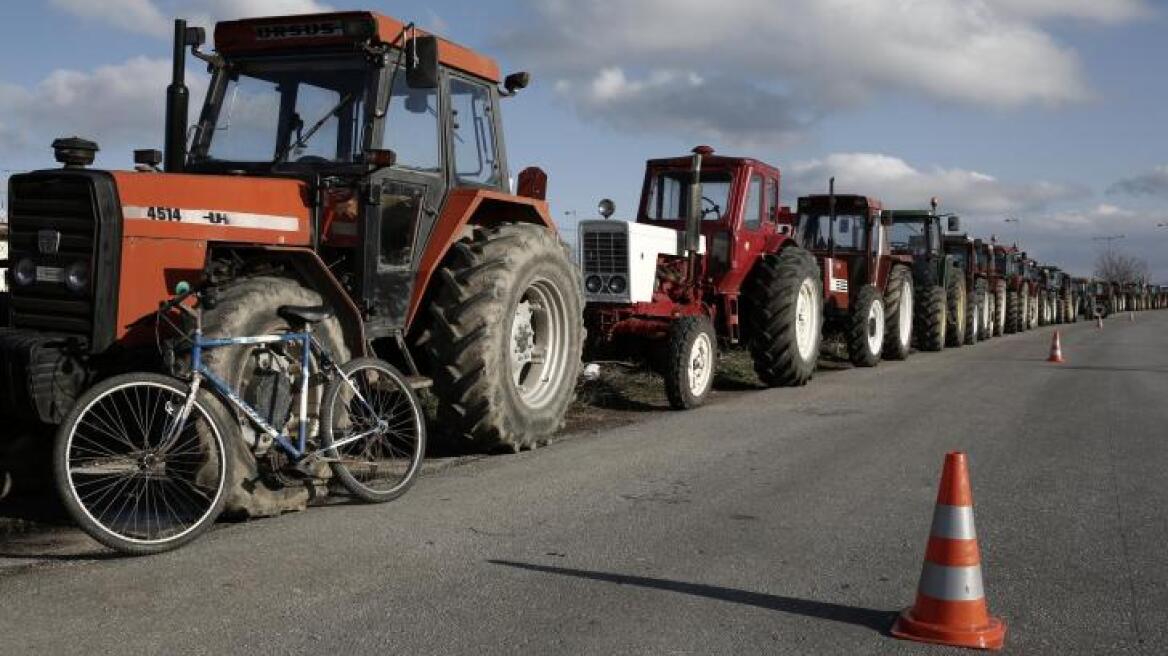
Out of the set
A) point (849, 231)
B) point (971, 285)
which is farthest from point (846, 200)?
point (971, 285)

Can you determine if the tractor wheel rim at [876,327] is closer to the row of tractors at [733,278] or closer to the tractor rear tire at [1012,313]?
the row of tractors at [733,278]

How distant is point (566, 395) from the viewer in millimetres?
8422

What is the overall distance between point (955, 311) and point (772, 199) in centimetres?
1101

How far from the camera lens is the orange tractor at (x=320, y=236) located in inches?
215

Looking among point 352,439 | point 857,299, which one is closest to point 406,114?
point 352,439

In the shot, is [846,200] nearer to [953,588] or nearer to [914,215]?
[914,215]

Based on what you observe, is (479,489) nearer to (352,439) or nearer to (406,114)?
(352,439)

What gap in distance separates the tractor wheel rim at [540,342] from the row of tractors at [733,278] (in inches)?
95.7

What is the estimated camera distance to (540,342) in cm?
852

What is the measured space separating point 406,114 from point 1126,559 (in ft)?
15.7

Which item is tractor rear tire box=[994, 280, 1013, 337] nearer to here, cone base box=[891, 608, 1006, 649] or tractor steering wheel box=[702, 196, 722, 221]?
tractor steering wheel box=[702, 196, 722, 221]

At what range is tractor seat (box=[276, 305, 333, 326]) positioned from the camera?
5801mm

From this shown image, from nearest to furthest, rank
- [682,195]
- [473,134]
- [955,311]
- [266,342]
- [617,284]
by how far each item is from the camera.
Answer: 1. [266,342]
2. [473,134]
3. [617,284]
4. [682,195]
5. [955,311]

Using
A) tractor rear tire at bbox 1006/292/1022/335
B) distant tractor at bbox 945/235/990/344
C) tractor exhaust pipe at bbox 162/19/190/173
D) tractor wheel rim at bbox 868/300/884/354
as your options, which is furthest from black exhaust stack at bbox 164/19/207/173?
tractor rear tire at bbox 1006/292/1022/335
